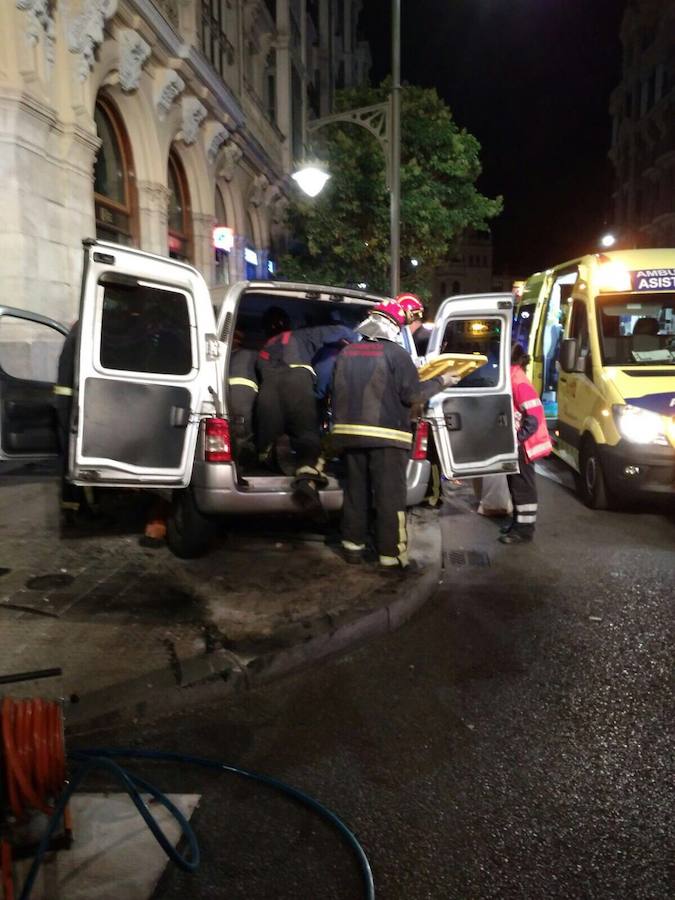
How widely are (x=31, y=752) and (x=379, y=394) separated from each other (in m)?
3.39

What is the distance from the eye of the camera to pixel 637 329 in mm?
8258

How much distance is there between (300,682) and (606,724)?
1.52 meters

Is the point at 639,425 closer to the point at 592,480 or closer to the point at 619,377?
the point at 619,377

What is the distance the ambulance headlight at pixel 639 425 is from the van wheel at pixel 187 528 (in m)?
3.99

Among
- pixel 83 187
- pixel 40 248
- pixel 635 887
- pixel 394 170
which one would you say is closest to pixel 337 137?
pixel 394 170

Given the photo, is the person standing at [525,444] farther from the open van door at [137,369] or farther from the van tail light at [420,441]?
the open van door at [137,369]

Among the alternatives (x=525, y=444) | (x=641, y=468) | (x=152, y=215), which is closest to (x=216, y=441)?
(x=525, y=444)

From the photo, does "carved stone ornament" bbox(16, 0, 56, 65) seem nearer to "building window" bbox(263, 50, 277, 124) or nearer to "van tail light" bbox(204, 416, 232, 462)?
"van tail light" bbox(204, 416, 232, 462)

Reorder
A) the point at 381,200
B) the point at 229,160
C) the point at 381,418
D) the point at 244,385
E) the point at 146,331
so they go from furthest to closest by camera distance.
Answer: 1. the point at 381,200
2. the point at 229,160
3. the point at 244,385
4. the point at 146,331
5. the point at 381,418

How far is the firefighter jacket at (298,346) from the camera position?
614cm

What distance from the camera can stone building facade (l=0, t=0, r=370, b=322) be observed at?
8969 mm

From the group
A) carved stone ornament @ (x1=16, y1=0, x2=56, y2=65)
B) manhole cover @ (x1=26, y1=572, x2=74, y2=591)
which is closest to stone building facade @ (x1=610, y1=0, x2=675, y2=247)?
carved stone ornament @ (x1=16, y1=0, x2=56, y2=65)

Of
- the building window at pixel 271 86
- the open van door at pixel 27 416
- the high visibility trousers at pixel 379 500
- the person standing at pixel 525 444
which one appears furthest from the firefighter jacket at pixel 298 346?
the building window at pixel 271 86

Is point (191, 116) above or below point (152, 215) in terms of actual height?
above
